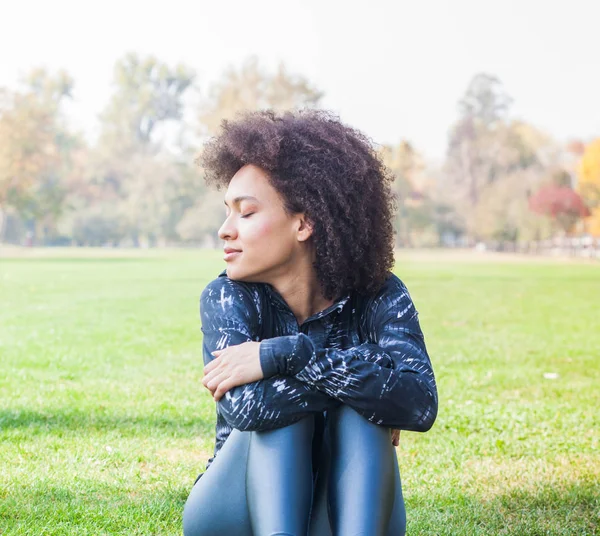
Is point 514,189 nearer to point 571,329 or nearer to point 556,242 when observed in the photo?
point 556,242

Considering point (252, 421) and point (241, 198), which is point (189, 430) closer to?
point (241, 198)

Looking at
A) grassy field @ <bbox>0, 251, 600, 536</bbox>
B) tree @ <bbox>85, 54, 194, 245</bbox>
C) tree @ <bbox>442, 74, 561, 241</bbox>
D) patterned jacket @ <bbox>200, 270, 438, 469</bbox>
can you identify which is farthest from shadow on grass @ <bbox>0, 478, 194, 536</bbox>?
tree @ <bbox>85, 54, 194, 245</bbox>

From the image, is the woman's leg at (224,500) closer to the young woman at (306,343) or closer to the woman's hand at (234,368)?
the young woman at (306,343)

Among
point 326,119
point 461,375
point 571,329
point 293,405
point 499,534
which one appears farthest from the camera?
point 571,329

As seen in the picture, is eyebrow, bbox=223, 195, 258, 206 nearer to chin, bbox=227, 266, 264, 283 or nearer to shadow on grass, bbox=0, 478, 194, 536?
chin, bbox=227, 266, 264, 283

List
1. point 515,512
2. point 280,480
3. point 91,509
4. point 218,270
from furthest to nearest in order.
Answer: point 218,270
point 515,512
point 91,509
point 280,480

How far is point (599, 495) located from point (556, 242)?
39.5m

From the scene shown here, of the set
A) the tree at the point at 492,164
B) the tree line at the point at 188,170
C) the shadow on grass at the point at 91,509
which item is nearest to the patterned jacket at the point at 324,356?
the shadow on grass at the point at 91,509

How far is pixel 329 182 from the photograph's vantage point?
2.17 metres

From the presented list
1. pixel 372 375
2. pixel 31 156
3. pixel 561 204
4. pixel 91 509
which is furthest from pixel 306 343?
pixel 31 156

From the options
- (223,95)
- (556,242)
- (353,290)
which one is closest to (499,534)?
(353,290)

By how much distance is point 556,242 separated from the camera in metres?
41.0

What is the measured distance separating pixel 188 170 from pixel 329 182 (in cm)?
4382

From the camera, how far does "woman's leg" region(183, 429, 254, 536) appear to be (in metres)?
1.92
